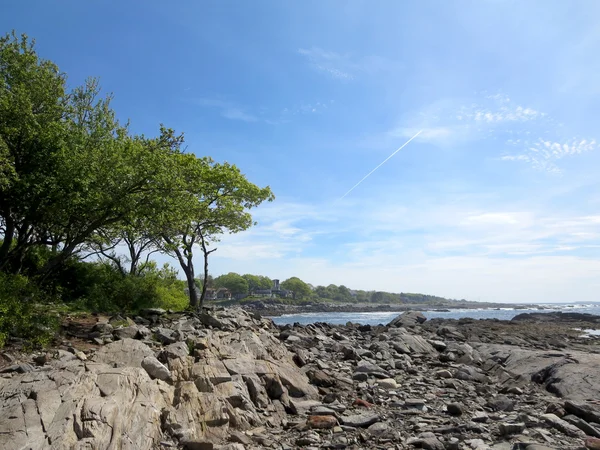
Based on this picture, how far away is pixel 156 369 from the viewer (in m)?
9.27

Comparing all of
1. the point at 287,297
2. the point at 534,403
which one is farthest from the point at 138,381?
the point at 287,297

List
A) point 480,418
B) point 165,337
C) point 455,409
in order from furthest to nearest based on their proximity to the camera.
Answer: point 165,337
point 455,409
point 480,418

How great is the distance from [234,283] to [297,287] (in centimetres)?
3161

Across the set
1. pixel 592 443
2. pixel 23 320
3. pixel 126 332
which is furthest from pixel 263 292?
pixel 592 443

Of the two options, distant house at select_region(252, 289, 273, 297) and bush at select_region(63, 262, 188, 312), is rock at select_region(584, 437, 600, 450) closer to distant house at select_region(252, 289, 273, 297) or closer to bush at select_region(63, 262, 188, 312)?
bush at select_region(63, 262, 188, 312)

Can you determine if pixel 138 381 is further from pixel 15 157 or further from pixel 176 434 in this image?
pixel 15 157

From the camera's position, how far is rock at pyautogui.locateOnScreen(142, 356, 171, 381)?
9219mm

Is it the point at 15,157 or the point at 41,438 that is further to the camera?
the point at 15,157

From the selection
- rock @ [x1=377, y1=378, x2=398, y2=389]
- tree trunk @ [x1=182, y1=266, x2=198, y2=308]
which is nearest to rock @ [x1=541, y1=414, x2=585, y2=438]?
rock @ [x1=377, y1=378, x2=398, y2=389]

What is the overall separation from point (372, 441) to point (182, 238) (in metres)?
21.3

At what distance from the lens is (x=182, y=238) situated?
26953mm

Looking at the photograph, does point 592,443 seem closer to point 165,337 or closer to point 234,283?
point 165,337

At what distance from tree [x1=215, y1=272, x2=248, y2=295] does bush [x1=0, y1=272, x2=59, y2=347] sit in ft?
428

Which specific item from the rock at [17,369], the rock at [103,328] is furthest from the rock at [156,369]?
the rock at [103,328]
